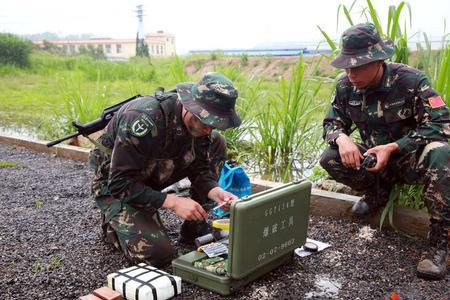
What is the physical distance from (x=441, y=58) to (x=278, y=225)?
1824mm

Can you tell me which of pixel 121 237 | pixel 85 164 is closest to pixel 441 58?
pixel 121 237

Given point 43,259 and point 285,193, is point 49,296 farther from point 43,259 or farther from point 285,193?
point 285,193

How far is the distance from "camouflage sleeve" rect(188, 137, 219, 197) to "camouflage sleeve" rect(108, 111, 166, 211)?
0.41 metres

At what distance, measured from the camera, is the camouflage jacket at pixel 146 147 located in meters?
2.48

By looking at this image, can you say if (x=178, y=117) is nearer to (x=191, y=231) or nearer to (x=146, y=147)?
(x=146, y=147)

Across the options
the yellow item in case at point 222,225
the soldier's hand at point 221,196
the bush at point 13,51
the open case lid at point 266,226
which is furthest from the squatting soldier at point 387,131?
the bush at point 13,51

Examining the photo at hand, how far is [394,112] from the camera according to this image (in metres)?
2.89

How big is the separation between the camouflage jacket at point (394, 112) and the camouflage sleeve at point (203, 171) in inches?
30.6

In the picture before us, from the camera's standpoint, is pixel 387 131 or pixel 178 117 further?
pixel 387 131

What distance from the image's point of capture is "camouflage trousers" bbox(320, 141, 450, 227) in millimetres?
2566

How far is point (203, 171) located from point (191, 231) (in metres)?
0.37

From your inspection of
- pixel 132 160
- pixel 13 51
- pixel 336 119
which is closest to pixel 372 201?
pixel 336 119

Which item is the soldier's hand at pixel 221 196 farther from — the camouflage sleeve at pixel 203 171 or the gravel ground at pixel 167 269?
the gravel ground at pixel 167 269

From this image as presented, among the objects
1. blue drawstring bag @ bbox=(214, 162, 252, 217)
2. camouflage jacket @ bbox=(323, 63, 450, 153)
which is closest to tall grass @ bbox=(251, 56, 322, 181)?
blue drawstring bag @ bbox=(214, 162, 252, 217)
